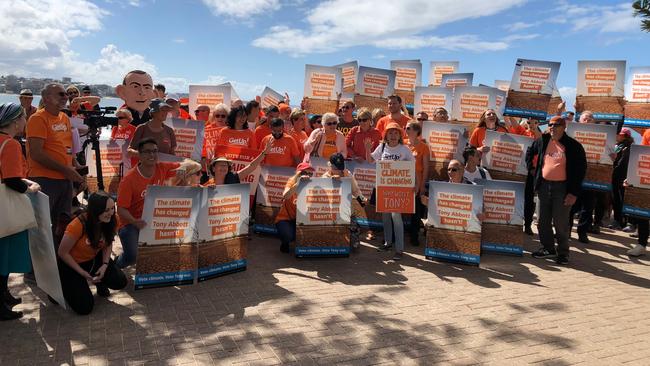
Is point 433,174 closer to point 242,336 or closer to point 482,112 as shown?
point 482,112

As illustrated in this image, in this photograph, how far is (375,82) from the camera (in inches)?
417

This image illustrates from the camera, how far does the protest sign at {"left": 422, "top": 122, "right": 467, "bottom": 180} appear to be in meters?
7.68

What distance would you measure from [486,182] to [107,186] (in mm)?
6914

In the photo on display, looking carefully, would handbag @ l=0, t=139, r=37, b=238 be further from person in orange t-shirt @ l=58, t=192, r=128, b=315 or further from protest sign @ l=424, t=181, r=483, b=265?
protest sign @ l=424, t=181, r=483, b=265

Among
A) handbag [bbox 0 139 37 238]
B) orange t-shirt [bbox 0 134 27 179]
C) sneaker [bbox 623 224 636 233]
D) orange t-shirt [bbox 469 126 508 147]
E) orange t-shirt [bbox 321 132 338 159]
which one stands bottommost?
sneaker [bbox 623 224 636 233]

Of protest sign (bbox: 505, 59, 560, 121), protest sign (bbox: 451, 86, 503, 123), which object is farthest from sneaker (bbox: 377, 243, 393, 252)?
protest sign (bbox: 505, 59, 560, 121)

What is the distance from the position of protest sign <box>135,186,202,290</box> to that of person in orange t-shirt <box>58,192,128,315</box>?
15.2 inches

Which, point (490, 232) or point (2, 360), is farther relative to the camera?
point (490, 232)

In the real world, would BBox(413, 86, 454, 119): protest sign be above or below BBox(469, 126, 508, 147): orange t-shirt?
above

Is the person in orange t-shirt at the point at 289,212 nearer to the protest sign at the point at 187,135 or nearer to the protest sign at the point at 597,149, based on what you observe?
the protest sign at the point at 187,135

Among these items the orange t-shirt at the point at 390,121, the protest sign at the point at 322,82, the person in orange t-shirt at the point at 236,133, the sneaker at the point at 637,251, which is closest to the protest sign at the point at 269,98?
the protest sign at the point at 322,82

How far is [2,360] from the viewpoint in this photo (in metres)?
3.59

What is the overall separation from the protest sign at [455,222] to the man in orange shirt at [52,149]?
476 cm

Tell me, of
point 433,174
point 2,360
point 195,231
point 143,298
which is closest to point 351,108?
point 433,174
